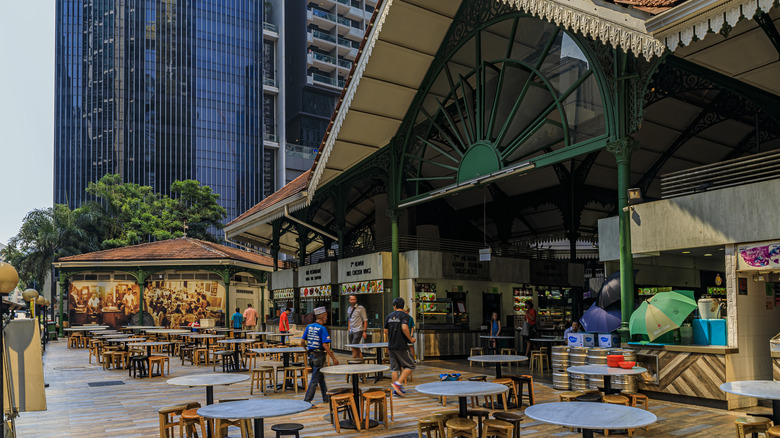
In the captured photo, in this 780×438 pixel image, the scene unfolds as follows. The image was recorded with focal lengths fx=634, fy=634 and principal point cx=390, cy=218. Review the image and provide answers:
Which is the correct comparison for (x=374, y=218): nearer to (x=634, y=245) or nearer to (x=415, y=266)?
(x=415, y=266)

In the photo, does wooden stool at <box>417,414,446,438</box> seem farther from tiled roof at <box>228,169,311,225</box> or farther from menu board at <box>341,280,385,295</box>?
tiled roof at <box>228,169,311,225</box>

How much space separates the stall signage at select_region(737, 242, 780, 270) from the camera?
872 centimetres

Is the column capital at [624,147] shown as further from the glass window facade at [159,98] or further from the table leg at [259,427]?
the glass window facade at [159,98]

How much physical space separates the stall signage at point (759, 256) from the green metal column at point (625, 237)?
1.72 meters

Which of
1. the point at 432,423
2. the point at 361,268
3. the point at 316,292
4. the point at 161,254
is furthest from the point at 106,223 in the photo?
the point at 432,423

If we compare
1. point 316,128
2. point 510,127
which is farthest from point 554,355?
point 316,128

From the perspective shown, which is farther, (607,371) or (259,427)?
(607,371)

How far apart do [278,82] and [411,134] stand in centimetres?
6508

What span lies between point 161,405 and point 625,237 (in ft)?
26.4

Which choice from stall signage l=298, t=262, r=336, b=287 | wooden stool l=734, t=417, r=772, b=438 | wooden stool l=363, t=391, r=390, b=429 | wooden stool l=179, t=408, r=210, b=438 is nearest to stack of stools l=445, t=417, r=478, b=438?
wooden stool l=363, t=391, r=390, b=429

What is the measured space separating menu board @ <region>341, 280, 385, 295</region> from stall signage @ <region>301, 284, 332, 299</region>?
1162 millimetres

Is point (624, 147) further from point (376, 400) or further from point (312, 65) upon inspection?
point (312, 65)

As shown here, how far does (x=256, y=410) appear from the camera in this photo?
5.53m

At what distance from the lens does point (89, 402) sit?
419 inches
